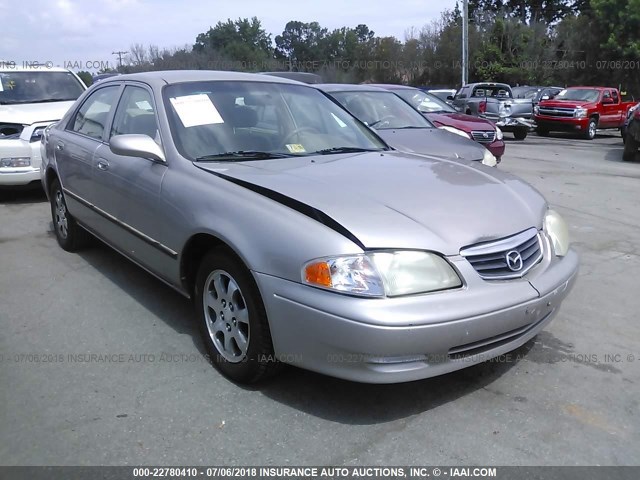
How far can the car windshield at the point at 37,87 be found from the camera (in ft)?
29.5

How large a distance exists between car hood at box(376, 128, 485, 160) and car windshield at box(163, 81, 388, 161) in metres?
2.53

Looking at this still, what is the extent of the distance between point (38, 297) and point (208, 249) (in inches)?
76.7

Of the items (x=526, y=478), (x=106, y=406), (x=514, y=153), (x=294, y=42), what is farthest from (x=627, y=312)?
(x=294, y=42)

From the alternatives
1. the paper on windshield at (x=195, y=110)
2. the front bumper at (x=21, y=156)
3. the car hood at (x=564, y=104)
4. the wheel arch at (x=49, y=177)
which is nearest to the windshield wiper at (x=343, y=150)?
the paper on windshield at (x=195, y=110)

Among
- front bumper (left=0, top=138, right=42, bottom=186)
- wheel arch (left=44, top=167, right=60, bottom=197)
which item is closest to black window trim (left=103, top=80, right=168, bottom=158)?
wheel arch (left=44, top=167, right=60, bottom=197)

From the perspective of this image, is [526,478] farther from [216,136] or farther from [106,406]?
[216,136]

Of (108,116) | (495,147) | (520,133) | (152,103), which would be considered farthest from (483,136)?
(520,133)

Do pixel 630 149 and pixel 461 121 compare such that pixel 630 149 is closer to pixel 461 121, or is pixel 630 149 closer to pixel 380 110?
pixel 461 121

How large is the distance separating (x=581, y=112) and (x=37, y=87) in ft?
50.9

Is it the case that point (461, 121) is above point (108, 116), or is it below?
below

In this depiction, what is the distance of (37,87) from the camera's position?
9297 mm

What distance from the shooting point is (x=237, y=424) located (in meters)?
2.94

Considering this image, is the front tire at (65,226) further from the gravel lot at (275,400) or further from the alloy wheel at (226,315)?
the alloy wheel at (226,315)

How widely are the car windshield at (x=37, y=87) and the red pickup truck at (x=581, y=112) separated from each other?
14.6 metres
